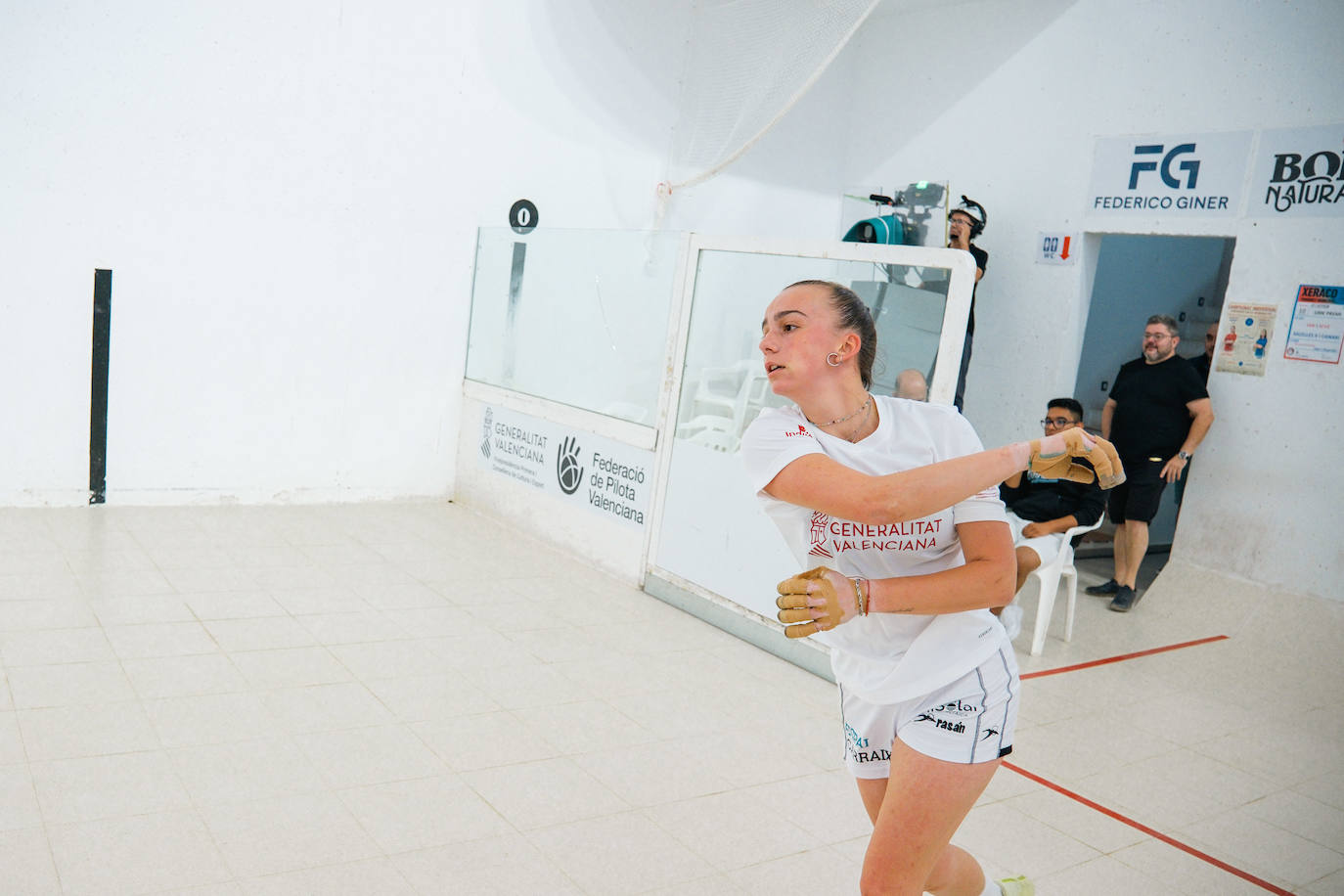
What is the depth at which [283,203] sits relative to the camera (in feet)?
17.5

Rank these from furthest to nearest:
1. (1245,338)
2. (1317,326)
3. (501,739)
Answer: (1245,338) → (1317,326) → (501,739)

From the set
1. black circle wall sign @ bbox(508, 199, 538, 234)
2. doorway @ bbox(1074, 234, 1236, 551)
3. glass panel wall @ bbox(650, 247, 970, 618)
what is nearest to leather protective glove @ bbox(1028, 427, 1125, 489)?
glass panel wall @ bbox(650, 247, 970, 618)

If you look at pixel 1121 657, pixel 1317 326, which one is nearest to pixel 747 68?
pixel 1317 326

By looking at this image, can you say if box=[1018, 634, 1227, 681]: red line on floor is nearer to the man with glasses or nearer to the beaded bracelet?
the man with glasses

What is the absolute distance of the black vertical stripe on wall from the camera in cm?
489

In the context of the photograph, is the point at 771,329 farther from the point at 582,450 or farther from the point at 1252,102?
the point at 1252,102

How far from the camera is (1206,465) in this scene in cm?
541

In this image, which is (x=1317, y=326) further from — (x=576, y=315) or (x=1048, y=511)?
(x=576, y=315)

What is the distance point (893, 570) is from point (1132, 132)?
502 cm

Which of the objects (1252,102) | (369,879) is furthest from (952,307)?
(1252,102)

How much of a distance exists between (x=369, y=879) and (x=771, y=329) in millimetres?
1530

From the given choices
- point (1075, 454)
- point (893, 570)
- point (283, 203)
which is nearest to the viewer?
point (1075, 454)

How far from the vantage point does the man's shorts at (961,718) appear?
1.61 metres

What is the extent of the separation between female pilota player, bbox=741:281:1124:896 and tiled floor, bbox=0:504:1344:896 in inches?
36.3
